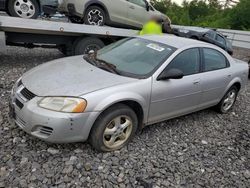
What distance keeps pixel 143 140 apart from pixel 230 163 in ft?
4.11

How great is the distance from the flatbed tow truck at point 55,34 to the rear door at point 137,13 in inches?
42.9

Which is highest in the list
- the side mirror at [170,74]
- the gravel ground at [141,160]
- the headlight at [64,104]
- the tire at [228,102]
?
the side mirror at [170,74]

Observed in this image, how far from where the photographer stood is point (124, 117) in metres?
3.54

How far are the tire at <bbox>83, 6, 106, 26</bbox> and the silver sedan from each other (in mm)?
3612

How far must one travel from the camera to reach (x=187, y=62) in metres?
4.28

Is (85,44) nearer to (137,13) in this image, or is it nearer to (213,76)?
(137,13)

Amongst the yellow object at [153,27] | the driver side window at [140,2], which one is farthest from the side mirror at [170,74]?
the driver side window at [140,2]

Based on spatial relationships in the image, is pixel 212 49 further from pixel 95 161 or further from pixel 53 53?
pixel 53 53

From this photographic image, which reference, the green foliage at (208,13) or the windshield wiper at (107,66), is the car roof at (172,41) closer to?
the windshield wiper at (107,66)

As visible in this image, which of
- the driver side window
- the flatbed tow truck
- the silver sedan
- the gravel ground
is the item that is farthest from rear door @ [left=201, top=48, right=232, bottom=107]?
the driver side window

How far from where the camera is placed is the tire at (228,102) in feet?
17.4

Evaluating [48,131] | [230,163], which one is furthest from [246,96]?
[48,131]

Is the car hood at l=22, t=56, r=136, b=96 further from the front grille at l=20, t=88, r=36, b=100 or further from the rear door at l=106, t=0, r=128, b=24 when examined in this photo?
the rear door at l=106, t=0, r=128, b=24

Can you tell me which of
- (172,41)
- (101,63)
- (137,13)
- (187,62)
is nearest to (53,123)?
(101,63)
